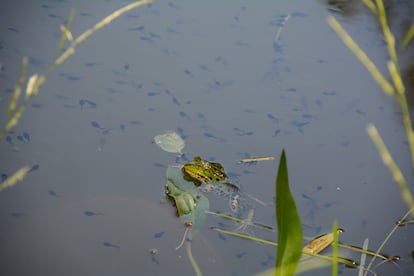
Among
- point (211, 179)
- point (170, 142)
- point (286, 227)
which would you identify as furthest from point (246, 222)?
point (286, 227)

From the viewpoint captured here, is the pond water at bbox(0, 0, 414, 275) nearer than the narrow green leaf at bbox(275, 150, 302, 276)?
No

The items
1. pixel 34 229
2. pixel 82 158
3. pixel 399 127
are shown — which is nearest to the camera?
pixel 34 229

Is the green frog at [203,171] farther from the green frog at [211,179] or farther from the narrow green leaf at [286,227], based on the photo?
the narrow green leaf at [286,227]

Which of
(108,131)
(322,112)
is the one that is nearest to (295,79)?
(322,112)

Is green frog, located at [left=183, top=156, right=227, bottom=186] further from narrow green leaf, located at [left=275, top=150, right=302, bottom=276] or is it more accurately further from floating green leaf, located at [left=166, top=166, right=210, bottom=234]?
narrow green leaf, located at [left=275, top=150, right=302, bottom=276]

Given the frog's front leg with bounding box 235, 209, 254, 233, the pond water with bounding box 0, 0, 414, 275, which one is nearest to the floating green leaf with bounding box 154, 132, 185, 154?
the pond water with bounding box 0, 0, 414, 275

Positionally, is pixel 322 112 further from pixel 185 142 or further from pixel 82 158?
pixel 82 158

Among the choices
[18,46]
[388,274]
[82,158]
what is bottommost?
[388,274]

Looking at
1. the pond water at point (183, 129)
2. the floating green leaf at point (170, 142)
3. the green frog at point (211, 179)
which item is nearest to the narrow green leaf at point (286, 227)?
the pond water at point (183, 129)
